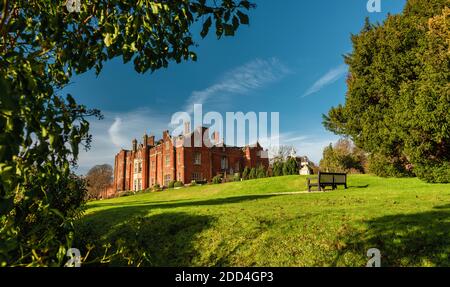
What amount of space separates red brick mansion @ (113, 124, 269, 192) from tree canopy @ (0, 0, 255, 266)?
163ft

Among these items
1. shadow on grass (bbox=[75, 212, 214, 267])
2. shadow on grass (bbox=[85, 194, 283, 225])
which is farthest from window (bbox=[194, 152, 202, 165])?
shadow on grass (bbox=[75, 212, 214, 267])

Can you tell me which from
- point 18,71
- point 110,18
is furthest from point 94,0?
point 18,71

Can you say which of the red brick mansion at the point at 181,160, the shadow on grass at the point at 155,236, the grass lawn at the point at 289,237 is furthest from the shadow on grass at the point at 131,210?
the red brick mansion at the point at 181,160

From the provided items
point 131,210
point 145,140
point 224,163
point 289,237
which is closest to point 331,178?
point 131,210

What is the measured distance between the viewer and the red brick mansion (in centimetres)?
5391

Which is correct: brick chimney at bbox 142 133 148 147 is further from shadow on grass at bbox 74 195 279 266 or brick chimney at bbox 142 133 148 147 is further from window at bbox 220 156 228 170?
shadow on grass at bbox 74 195 279 266

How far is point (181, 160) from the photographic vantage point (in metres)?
53.2

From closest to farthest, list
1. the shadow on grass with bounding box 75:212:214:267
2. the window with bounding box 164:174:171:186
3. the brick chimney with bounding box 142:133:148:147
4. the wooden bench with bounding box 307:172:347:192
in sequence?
the shadow on grass with bounding box 75:212:214:267, the wooden bench with bounding box 307:172:347:192, the window with bounding box 164:174:171:186, the brick chimney with bounding box 142:133:148:147

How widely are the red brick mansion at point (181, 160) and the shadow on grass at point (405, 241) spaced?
45.5 m

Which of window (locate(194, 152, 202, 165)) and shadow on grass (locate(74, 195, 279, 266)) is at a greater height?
window (locate(194, 152, 202, 165))

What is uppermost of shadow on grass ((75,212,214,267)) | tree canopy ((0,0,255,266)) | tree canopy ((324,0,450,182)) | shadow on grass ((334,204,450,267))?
tree canopy ((324,0,450,182))

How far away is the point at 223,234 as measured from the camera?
29.2 feet

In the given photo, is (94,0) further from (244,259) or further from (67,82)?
(244,259)

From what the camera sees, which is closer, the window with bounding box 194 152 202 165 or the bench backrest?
the bench backrest
